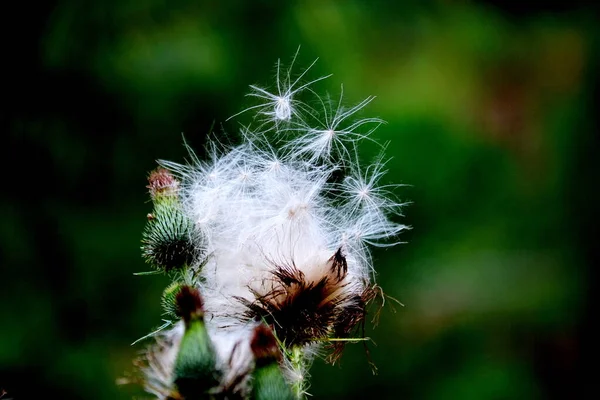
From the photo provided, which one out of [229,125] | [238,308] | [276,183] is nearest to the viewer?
[238,308]

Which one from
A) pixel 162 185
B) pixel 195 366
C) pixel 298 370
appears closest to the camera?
pixel 195 366

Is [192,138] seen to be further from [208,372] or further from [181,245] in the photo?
[208,372]

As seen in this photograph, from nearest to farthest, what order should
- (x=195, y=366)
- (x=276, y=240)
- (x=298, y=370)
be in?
(x=195, y=366), (x=298, y=370), (x=276, y=240)

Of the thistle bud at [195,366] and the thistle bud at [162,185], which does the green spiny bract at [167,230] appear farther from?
the thistle bud at [195,366]

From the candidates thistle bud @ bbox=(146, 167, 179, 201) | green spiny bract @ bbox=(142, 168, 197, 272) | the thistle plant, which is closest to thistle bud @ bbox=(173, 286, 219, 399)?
the thistle plant

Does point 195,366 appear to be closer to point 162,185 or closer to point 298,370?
point 298,370

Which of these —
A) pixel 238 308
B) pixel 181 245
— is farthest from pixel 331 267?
pixel 181 245

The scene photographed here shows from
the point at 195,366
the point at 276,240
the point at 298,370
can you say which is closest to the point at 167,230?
the point at 276,240

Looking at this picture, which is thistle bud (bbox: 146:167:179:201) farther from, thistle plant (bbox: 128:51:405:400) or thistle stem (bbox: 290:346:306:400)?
thistle stem (bbox: 290:346:306:400)
